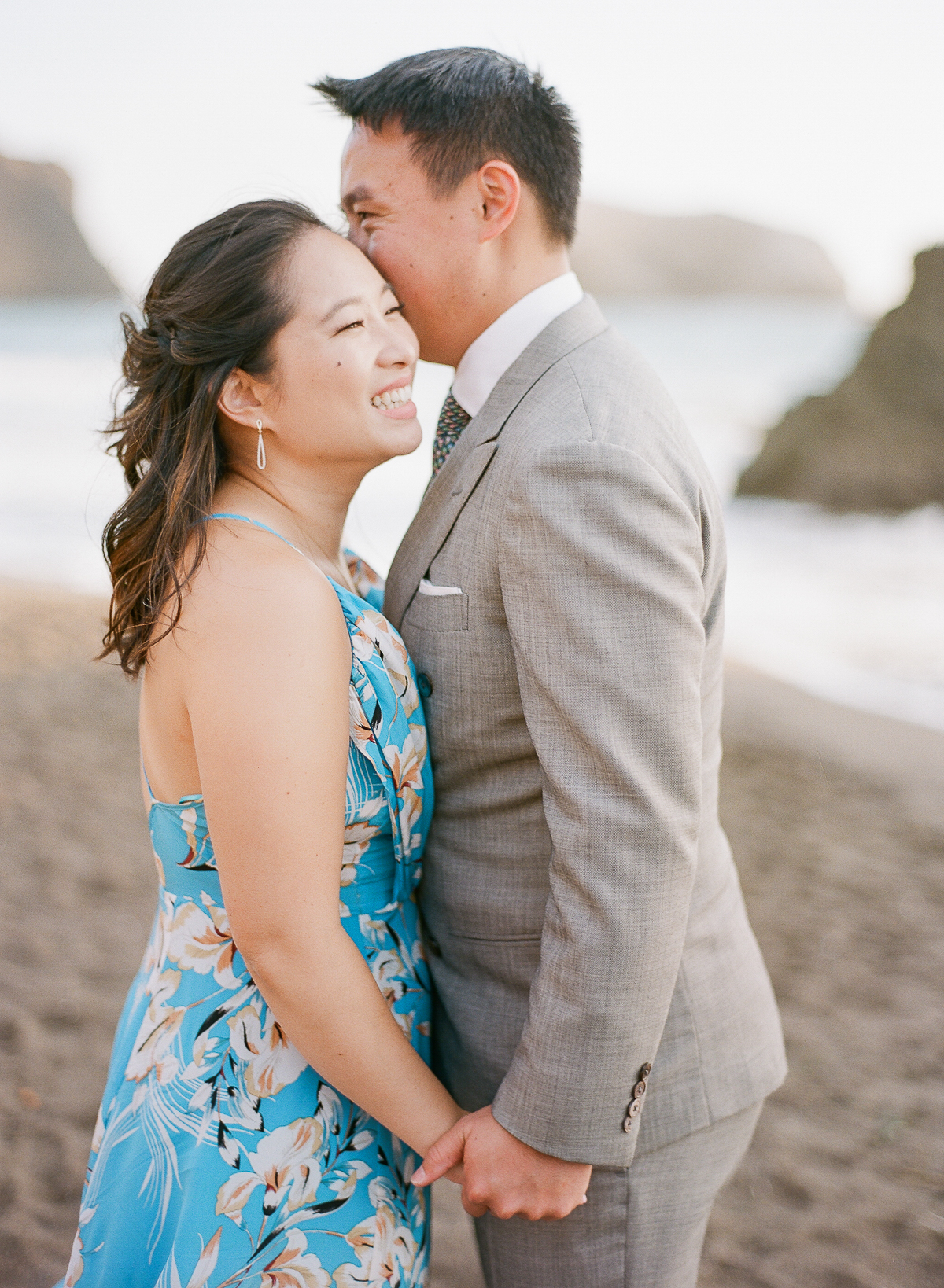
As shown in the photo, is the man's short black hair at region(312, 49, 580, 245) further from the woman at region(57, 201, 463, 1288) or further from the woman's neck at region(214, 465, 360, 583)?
the woman's neck at region(214, 465, 360, 583)

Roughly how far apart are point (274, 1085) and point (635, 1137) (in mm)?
560

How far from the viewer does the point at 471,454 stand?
1692mm

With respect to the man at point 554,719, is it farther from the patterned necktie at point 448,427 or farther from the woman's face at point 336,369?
the woman's face at point 336,369

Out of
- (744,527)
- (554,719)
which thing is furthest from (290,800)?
(744,527)

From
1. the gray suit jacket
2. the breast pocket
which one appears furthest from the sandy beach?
the breast pocket

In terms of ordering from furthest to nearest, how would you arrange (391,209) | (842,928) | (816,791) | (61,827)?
(816,791)
(61,827)
(842,928)
(391,209)

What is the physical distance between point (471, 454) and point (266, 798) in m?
0.66

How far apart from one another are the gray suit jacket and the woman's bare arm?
0.67 feet

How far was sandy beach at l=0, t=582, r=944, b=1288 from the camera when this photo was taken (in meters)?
2.82

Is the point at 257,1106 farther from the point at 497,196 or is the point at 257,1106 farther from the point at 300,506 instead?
the point at 497,196

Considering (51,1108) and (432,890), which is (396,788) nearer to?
(432,890)

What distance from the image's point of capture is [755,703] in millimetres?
6836

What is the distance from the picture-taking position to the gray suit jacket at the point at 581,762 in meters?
1.41

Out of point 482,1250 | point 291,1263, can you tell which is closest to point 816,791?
point 482,1250
